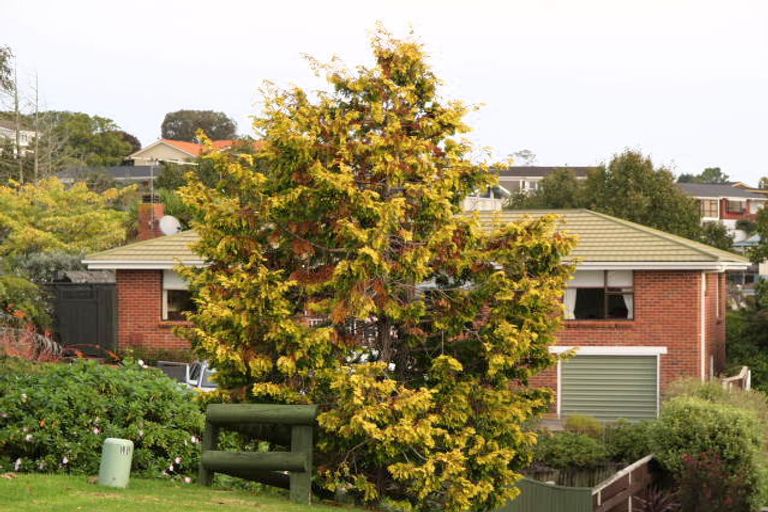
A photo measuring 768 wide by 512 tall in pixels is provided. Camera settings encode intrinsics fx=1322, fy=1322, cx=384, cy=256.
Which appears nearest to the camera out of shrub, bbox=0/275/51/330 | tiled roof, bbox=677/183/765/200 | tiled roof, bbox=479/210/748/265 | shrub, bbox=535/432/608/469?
shrub, bbox=535/432/608/469

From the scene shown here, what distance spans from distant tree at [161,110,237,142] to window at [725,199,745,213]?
53.0 m

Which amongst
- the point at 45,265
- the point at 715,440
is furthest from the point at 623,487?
the point at 45,265

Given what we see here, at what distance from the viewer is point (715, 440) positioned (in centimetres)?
2614

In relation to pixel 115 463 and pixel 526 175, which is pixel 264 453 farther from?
pixel 526 175

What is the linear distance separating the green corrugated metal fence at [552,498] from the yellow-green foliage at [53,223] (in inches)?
1104

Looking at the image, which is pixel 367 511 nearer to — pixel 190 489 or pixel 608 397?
pixel 190 489

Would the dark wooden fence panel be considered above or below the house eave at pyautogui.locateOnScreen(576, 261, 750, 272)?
below

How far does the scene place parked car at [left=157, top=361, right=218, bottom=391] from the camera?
27.8 meters

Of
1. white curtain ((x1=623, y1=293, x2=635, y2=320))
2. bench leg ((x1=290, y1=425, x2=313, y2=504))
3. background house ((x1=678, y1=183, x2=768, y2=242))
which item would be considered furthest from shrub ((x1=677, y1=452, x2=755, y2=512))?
background house ((x1=678, y1=183, x2=768, y2=242))

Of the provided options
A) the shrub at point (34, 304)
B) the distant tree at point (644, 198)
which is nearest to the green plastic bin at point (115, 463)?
the shrub at point (34, 304)

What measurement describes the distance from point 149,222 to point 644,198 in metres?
22.6

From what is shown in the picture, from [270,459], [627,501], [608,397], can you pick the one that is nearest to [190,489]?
[270,459]

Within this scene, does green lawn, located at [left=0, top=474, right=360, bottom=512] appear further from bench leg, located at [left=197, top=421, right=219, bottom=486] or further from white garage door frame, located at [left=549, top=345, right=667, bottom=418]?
white garage door frame, located at [left=549, top=345, right=667, bottom=418]

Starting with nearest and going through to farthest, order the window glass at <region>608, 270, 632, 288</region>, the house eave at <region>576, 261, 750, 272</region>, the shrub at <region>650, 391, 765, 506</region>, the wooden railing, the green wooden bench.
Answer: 1. the green wooden bench
2. the wooden railing
3. the shrub at <region>650, 391, 765, 506</region>
4. the house eave at <region>576, 261, 750, 272</region>
5. the window glass at <region>608, 270, 632, 288</region>
